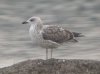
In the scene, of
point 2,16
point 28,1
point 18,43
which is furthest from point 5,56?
point 28,1

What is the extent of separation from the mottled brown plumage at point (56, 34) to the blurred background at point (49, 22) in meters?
1.06

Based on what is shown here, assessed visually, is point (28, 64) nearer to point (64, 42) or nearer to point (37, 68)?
point (37, 68)

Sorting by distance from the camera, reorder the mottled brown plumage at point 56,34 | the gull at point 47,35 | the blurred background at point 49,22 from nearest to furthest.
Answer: the gull at point 47,35 < the mottled brown plumage at point 56,34 < the blurred background at point 49,22

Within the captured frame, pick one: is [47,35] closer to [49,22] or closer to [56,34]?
[56,34]

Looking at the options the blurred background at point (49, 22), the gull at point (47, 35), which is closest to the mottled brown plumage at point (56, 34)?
the gull at point (47, 35)

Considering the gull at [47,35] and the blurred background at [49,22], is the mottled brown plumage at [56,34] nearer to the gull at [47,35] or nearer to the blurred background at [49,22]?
the gull at [47,35]

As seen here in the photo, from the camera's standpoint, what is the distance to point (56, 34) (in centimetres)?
924

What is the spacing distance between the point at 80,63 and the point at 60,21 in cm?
1072

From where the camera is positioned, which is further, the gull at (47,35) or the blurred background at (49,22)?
the blurred background at (49,22)

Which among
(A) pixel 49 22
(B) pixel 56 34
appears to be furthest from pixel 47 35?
(A) pixel 49 22

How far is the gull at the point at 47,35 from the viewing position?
29.0 feet

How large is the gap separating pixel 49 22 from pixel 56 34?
8.56 m

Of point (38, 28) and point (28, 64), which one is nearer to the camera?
point (28, 64)

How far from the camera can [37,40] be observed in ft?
28.8
